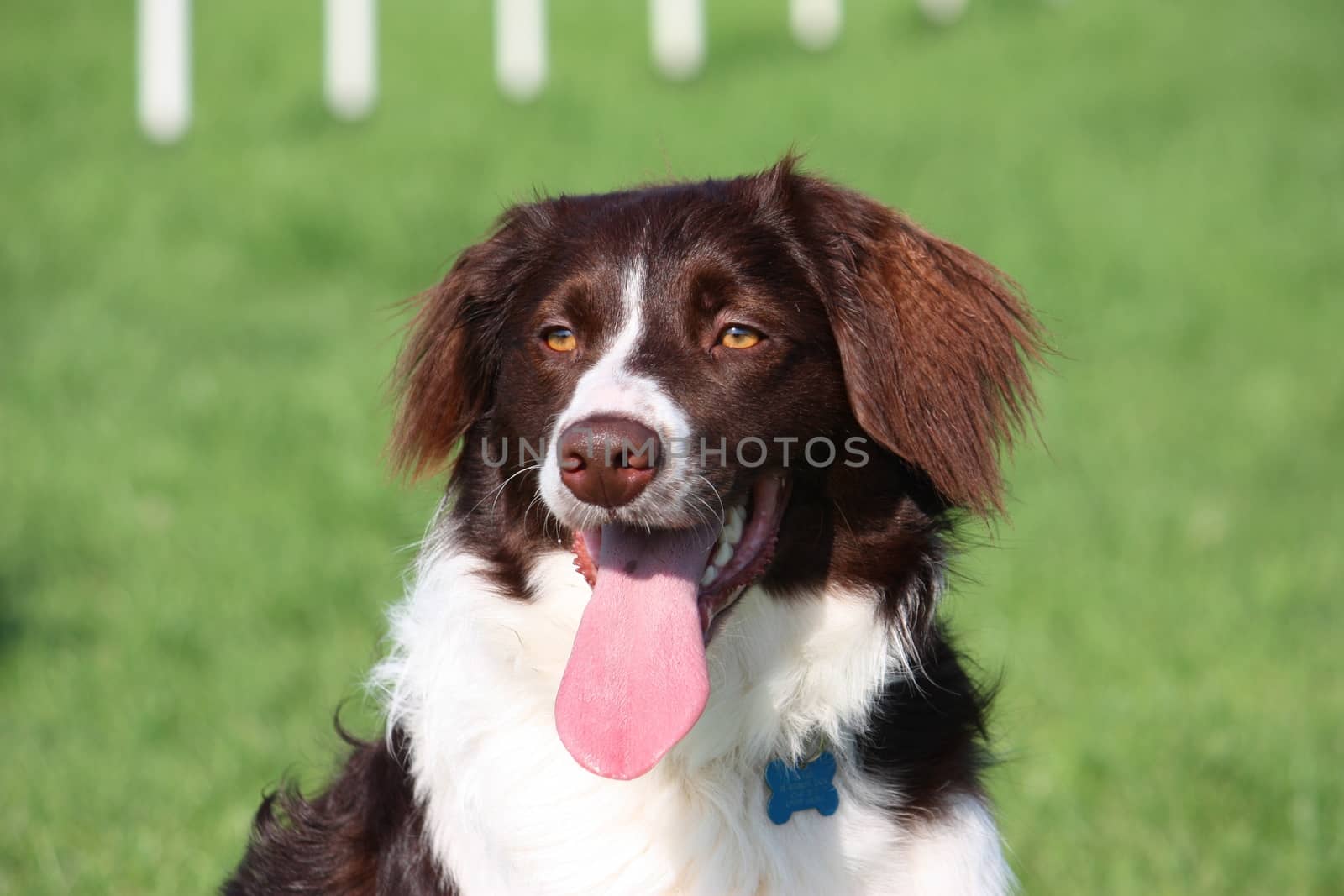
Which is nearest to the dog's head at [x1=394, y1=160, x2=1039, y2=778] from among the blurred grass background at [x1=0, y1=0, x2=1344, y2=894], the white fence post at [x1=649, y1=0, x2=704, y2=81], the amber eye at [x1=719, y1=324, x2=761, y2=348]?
the amber eye at [x1=719, y1=324, x2=761, y2=348]

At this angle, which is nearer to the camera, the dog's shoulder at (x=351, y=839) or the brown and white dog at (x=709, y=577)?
the brown and white dog at (x=709, y=577)

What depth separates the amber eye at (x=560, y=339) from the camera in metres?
3.43

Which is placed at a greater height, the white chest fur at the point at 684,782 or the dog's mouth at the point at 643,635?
the dog's mouth at the point at 643,635

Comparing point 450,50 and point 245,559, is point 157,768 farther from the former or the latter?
point 450,50

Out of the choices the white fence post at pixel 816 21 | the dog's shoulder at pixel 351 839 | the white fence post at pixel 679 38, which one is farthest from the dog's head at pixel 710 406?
the white fence post at pixel 816 21

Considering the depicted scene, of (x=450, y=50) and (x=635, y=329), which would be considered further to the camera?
(x=450, y=50)

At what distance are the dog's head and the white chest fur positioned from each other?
0.15m

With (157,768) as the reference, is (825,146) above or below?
above

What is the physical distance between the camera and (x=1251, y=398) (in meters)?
10.5

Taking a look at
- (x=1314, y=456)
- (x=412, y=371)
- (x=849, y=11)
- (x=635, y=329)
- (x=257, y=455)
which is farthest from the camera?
(x=849, y=11)

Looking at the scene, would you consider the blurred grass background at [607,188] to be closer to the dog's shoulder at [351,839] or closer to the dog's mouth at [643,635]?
the dog's shoulder at [351,839]

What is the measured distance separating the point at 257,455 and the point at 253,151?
6518 millimetres

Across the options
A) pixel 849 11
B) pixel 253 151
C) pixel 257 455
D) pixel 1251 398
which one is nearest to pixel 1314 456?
pixel 1251 398

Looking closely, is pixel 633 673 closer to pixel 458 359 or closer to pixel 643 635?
pixel 643 635
